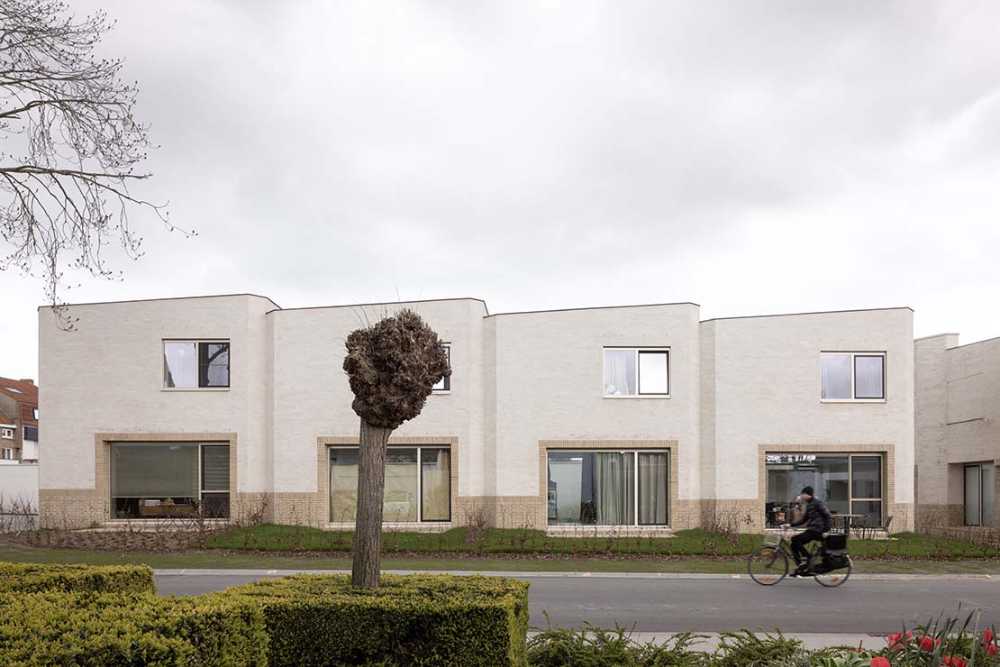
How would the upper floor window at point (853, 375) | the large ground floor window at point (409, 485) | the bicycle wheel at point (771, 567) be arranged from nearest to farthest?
1. the bicycle wheel at point (771, 567)
2. the large ground floor window at point (409, 485)
3. the upper floor window at point (853, 375)

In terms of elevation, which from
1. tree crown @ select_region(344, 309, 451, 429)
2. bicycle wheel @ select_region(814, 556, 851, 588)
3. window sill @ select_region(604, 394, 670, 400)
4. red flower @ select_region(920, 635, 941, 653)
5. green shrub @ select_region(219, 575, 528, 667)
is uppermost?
tree crown @ select_region(344, 309, 451, 429)

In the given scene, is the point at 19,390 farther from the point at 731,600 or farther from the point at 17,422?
the point at 731,600

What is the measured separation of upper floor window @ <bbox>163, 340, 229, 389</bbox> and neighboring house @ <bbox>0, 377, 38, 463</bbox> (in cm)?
4477

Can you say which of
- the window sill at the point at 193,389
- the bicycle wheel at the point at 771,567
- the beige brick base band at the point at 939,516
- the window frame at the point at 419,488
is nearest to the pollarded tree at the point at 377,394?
the bicycle wheel at the point at 771,567

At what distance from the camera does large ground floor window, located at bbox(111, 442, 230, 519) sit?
84.4ft

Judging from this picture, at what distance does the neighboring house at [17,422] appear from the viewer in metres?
64.9

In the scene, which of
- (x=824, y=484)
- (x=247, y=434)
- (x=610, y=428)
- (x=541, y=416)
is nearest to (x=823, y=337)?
(x=824, y=484)

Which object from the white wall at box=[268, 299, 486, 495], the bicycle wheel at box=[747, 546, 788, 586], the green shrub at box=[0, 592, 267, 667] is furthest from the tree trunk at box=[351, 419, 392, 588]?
the white wall at box=[268, 299, 486, 495]

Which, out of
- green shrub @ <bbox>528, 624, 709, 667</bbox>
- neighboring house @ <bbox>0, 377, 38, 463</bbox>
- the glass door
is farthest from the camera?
neighboring house @ <bbox>0, 377, 38, 463</bbox>

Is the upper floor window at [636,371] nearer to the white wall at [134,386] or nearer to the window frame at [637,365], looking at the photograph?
the window frame at [637,365]

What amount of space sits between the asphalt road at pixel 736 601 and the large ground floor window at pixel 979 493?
1035 cm

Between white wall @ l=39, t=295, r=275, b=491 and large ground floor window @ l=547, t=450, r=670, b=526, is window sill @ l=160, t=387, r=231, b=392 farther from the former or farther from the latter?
large ground floor window @ l=547, t=450, r=670, b=526

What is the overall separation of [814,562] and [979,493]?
1515 cm

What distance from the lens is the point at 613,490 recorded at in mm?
25844
